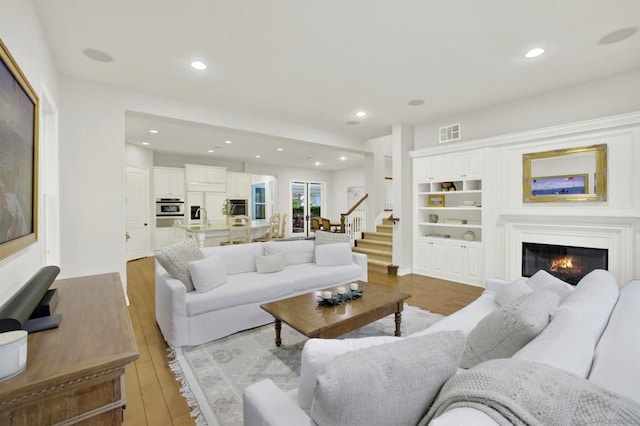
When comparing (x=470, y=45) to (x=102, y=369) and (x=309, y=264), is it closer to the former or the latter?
(x=309, y=264)

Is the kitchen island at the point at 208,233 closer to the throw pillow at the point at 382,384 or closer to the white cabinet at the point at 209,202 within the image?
the white cabinet at the point at 209,202

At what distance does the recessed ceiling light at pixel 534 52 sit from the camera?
9.27 ft

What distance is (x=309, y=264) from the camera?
13.4 ft

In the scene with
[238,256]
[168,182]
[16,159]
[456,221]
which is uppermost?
[168,182]

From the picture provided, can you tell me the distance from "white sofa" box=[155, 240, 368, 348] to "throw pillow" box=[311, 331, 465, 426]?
2.15m

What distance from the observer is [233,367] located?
2.31m

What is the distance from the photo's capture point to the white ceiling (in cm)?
225

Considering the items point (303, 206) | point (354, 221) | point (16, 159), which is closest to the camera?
point (16, 159)

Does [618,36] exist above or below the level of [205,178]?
above

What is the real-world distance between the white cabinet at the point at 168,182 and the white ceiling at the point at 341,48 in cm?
423

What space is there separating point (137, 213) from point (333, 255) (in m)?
5.52

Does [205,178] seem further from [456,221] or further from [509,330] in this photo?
[509,330]

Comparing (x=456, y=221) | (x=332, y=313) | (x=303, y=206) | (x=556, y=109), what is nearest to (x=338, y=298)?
(x=332, y=313)

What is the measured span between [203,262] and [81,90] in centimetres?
252
